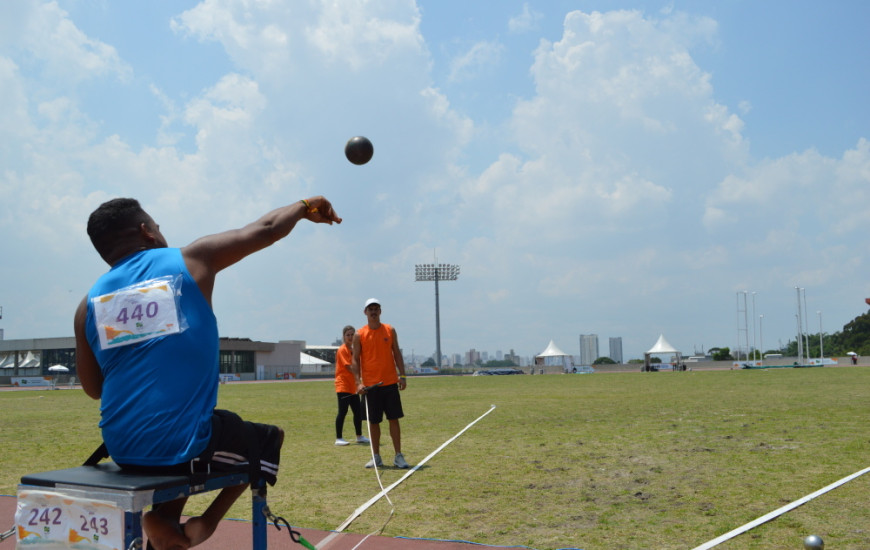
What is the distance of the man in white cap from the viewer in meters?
7.86

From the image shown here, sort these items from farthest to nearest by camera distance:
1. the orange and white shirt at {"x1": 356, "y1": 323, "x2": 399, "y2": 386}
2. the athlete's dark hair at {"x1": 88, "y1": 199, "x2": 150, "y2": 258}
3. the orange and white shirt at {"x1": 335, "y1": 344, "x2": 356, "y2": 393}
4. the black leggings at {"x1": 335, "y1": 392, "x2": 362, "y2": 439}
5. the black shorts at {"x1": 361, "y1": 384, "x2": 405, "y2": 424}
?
the orange and white shirt at {"x1": 335, "y1": 344, "x2": 356, "y2": 393} < the black leggings at {"x1": 335, "y1": 392, "x2": 362, "y2": 439} < the orange and white shirt at {"x1": 356, "y1": 323, "x2": 399, "y2": 386} < the black shorts at {"x1": 361, "y1": 384, "x2": 405, "y2": 424} < the athlete's dark hair at {"x1": 88, "y1": 199, "x2": 150, "y2": 258}

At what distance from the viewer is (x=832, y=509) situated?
16.6 feet

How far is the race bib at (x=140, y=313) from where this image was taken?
8.80 ft

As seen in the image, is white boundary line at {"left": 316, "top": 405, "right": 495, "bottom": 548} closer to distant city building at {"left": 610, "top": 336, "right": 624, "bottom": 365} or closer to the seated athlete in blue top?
the seated athlete in blue top

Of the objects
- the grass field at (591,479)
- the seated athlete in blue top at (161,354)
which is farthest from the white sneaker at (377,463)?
the seated athlete in blue top at (161,354)

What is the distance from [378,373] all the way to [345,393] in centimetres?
254

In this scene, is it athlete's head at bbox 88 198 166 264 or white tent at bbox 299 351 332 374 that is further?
white tent at bbox 299 351 332 374

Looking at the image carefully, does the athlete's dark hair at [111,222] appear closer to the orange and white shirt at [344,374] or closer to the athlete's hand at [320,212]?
the athlete's hand at [320,212]

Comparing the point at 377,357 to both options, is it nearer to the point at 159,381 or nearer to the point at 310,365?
the point at 159,381

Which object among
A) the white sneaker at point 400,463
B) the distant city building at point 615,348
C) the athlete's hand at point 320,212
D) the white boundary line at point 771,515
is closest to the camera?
the athlete's hand at point 320,212

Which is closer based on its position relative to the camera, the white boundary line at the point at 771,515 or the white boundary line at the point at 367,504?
the white boundary line at the point at 771,515

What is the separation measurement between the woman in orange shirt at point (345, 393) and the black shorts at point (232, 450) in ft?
23.4

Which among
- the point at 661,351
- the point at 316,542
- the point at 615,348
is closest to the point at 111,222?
the point at 316,542

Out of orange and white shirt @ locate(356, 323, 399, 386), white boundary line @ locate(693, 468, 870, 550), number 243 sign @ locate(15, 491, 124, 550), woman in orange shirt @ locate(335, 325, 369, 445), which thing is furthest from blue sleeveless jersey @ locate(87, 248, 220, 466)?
woman in orange shirt @ locate(335, 325, 369, 445)
